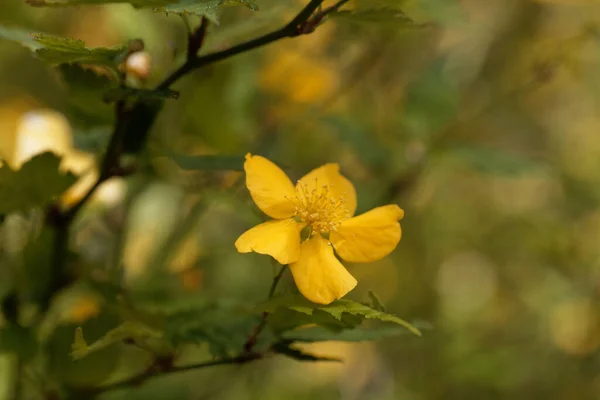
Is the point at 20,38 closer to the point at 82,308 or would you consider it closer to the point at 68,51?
the point at 68,51

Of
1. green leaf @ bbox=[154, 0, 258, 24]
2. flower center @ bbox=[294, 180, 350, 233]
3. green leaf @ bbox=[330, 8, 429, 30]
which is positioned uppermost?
green leaf @ bbox=[154, 0, 258, 24]

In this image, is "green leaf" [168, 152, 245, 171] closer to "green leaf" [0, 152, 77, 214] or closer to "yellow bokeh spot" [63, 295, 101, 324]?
"green leaf" [0, 152, 77, 214]

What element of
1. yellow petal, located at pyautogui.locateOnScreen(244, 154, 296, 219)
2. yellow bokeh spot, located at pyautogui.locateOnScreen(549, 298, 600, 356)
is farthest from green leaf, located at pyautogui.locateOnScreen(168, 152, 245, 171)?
yellow bokeh spot, located at pyautogui.locateOnScreen(549, 298, 600, 356)

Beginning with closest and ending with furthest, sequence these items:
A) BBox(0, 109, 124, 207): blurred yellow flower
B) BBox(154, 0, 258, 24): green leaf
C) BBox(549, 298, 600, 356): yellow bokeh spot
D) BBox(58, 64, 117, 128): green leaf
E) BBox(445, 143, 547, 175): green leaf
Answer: BBox(154, 0, 258, 24): green leaf
BBox(58, 64, 117, 128): green leaf
BBox(0, 109, 124, 207): blurred yellow flower
BBox(445, 143, 547, 175): green leaf
BBox(549, 298, 600, 356): yellow bokeh spot

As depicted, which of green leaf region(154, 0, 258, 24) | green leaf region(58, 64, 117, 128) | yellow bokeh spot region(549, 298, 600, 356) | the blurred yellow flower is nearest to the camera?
green leaf region(154, 0, 258, 24)

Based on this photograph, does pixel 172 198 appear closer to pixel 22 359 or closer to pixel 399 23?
pixel 22 359
